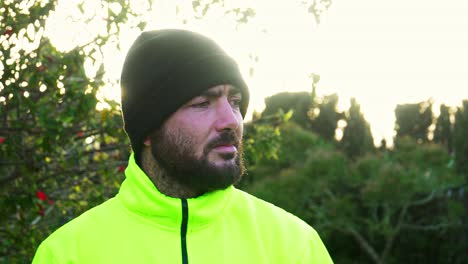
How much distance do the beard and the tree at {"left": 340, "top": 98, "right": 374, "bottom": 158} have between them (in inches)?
1079

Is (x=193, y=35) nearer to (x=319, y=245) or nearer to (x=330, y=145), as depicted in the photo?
(x=319, y=245)

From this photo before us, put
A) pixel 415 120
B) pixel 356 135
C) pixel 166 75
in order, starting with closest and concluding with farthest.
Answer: pixel 166 75, pixel 415 120, pixel 356 135

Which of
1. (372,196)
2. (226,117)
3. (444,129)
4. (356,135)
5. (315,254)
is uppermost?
(226,117)

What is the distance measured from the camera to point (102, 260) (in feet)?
7.81

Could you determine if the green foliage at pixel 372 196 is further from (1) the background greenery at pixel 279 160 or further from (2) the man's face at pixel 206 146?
(2) the man's face at pixel 206 146

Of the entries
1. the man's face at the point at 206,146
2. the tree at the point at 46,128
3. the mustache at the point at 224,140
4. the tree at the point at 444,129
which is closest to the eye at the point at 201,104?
the man's face at the point at 206,146

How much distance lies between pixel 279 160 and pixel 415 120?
8.17 m

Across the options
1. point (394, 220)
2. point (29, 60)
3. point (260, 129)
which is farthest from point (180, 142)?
point (394, 220)

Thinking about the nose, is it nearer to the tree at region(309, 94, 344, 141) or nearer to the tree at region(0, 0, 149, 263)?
the tree at region(0, 0, 149, 263)

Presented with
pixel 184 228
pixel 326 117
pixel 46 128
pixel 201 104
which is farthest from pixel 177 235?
pixel 326 117

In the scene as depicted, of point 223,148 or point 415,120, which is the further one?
point 415,120

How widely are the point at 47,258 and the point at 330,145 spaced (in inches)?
1081

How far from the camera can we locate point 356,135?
30.5 metres

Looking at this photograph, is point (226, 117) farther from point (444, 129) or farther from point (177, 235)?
point (444, 129)
